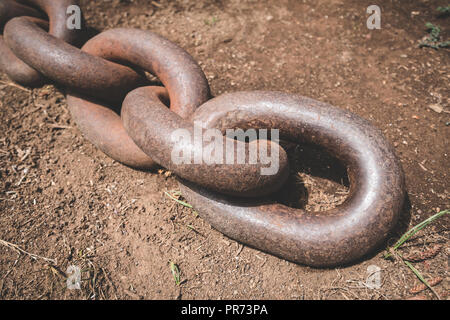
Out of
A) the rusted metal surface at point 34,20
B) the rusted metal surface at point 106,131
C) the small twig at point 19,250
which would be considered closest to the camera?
the small twig at point 19,250

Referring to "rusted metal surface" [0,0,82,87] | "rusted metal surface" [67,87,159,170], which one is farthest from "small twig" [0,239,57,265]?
"rusted metal surface" [0,0,82,87]

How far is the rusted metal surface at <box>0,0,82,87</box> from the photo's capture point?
2344mm

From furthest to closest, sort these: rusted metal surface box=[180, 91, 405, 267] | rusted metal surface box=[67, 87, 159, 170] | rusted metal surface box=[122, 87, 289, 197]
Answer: rusted metal surface box=[67, 87, 159, 170] → rusted metal surface box=[180, 91, 405, 267] → rusted metal surface box=[122, 87, 289, 197]

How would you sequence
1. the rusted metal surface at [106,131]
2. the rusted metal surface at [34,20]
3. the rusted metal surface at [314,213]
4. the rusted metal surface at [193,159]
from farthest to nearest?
the rusted metal surface at [34,20]
the rusted metal surface at [106,131]
the rusted metal surface at [314,213]
the rusted metal surface at [193,159]

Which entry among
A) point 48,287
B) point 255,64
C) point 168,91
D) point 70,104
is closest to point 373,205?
point 168,91

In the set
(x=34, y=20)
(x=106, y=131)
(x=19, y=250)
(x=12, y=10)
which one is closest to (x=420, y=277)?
(x=106, y=131)

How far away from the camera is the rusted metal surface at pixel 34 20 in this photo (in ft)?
7.69

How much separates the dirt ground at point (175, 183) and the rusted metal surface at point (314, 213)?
179mm

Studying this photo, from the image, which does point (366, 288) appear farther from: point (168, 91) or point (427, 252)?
point (168, 91)

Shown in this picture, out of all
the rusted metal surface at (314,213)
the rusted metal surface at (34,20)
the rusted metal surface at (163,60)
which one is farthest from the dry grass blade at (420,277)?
the rusted metal surface at (34,20)

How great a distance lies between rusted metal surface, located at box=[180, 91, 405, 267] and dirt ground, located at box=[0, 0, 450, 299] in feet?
0.59

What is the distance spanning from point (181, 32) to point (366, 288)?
246 centimetres

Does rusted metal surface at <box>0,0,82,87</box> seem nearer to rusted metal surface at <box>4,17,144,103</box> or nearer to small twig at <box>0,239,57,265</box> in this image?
rusted metal surface at <box>4,17,144,103</box>

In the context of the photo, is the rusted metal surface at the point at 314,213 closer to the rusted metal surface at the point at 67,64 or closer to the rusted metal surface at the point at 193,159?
the rusted metal surface at the point at 193,159
